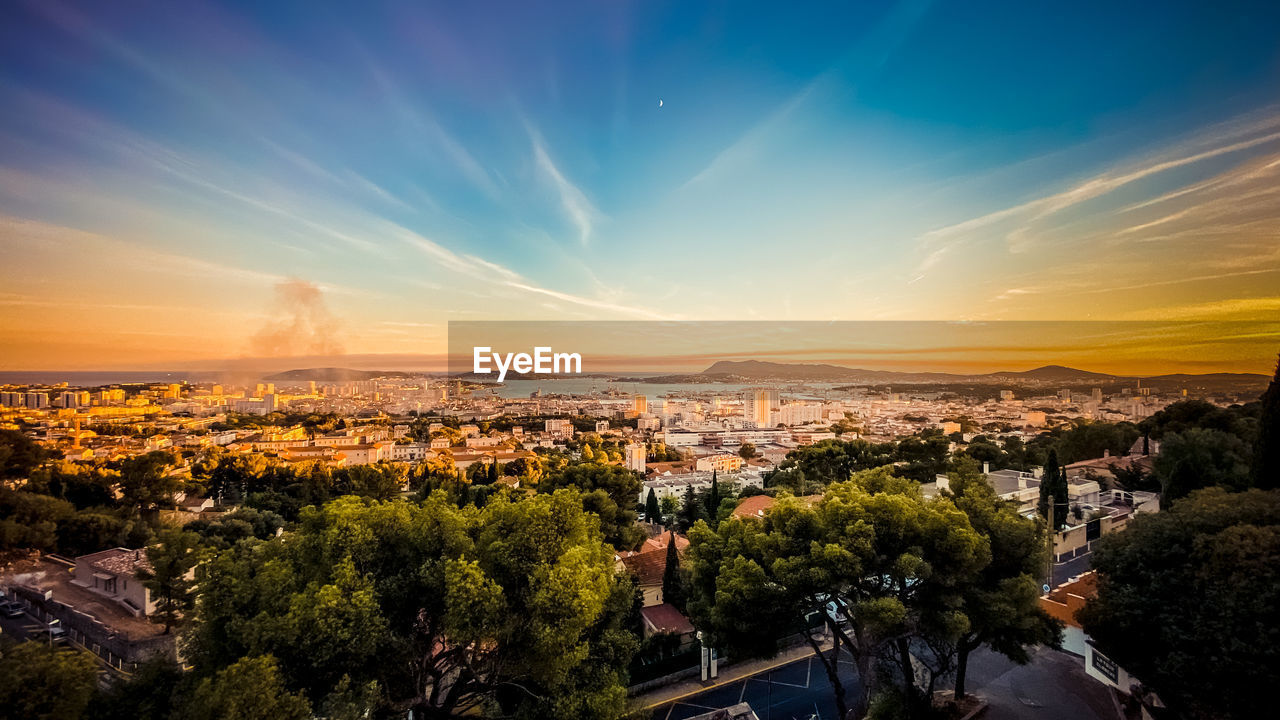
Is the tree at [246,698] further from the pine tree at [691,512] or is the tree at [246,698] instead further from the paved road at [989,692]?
the pine tree at [691,512]

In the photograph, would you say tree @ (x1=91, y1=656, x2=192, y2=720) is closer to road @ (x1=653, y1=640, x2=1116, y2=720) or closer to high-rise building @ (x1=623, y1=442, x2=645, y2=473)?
road @ (x1=653, y1=640, x2=1116, y2=720)

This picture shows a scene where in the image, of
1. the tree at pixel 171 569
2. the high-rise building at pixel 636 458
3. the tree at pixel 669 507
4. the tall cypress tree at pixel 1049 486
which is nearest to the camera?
the tree at pixel 171 569

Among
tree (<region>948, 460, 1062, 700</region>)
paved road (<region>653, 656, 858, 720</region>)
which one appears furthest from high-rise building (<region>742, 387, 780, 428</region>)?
tree (<region>948, 460, 1062, 700</region>)

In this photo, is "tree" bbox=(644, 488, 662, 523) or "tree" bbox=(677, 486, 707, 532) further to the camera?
"tree" bbox=(644, 488, 662, 523)

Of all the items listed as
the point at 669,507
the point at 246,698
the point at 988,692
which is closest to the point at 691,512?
the point at 669,507

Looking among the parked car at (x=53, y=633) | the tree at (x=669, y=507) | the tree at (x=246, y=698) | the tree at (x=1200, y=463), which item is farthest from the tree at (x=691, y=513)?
the parked car at (x=53, y=633)

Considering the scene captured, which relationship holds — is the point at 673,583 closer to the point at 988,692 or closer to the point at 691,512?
the point at 988,692
